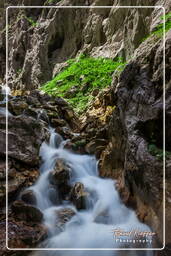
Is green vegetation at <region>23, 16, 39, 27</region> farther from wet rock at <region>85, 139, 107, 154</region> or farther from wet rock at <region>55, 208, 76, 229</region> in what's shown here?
wet rock at <region>55, 208, 76, 229</region>

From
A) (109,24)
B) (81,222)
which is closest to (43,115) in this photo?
(81,222)

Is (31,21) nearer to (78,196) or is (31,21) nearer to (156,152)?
(78,196)

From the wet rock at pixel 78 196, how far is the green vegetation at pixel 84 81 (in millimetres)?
6088

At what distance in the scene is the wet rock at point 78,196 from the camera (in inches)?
191

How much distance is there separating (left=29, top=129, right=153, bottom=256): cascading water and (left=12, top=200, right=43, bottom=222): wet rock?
216mm

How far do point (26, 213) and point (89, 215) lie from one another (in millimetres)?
1327

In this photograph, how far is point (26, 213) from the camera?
4.29 metres

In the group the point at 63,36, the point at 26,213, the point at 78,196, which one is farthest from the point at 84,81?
the point at 26,213

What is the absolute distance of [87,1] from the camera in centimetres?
1747

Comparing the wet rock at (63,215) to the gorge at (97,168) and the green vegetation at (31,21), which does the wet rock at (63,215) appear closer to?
the gorge at (97,168)

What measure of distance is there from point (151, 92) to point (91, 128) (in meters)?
3.94

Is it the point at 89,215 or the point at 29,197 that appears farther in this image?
the point at 29,197

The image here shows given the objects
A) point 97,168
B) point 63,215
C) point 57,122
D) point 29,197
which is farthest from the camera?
point 57,122

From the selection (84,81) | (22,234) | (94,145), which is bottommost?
(22,234)
